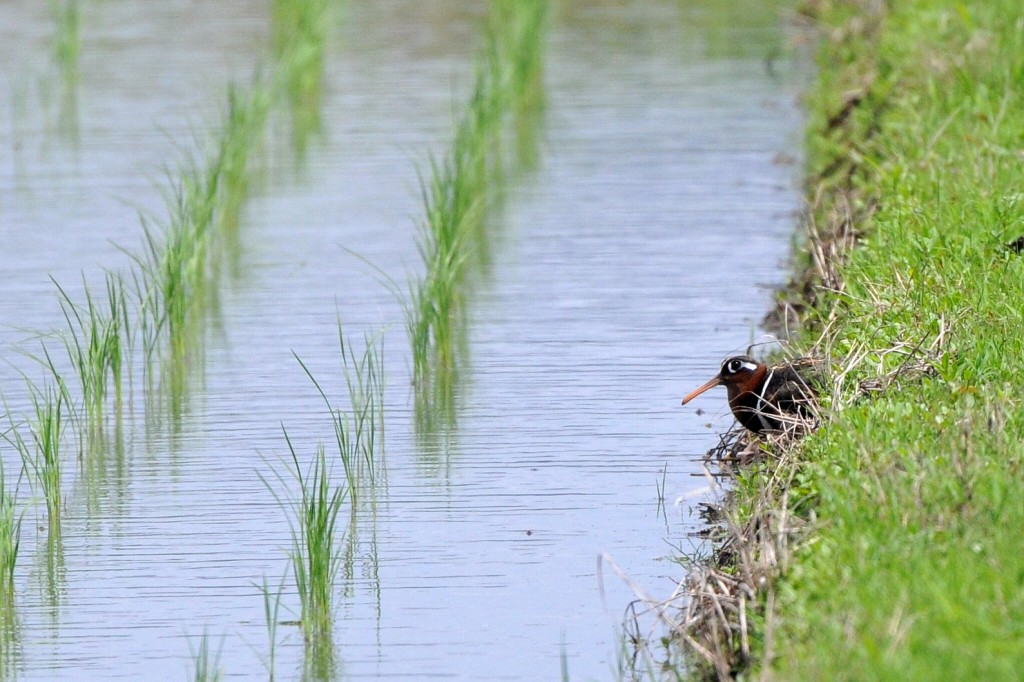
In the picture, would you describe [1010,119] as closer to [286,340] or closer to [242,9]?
[286,340]

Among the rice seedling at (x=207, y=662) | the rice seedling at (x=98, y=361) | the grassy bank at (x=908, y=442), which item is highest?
the grassy bank at (x=908, y=442)

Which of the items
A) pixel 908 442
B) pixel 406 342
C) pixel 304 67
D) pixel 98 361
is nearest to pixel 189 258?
pixel 406 342

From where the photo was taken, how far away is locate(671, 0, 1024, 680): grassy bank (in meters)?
4.01

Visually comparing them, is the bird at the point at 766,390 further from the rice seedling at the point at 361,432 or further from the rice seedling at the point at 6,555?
the rice seedling at the point at 6,555

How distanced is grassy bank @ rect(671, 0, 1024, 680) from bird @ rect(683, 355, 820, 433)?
0.13 m

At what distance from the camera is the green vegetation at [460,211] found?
298 inches

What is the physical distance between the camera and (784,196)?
10797mm

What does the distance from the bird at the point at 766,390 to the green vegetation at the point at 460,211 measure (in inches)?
48.5

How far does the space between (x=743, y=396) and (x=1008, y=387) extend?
1157 mm

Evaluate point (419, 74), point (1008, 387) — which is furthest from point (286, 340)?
point (419, 74)

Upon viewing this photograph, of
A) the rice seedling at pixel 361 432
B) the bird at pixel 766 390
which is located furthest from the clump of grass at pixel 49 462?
the bird at pixel 766 390

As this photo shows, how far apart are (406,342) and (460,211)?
64 cm

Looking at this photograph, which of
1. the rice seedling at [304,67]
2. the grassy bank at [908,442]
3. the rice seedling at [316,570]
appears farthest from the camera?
the rice seedling at [304,67]

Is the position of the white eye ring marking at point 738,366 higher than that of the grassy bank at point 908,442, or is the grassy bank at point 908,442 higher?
the grassy bank at point 908,442
